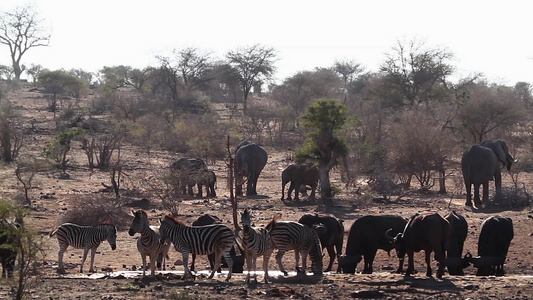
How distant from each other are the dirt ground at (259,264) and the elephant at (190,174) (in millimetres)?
643

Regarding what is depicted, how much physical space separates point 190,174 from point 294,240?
12.4 meters

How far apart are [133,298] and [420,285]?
15.0ft

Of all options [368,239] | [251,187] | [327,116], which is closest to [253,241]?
[368,239]

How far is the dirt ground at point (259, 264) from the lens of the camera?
41.0 ft

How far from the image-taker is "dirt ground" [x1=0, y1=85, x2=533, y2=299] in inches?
492

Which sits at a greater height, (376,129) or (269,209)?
(376,129)

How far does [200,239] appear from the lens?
1420cm

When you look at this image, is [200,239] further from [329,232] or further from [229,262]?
[329,232]

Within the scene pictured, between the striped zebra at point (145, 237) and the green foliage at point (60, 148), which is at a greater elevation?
the green foliage at point (60, 148)

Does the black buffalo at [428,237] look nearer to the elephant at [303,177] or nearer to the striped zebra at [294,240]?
the striped zebra at [294,240]

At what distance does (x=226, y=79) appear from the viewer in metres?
59.0

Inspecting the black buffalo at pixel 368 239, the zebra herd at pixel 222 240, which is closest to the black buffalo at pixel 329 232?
the black buffalo at pixel 368 239

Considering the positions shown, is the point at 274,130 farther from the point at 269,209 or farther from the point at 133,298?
the point at 133,298

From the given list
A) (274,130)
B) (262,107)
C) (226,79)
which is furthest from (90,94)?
(274,130)
